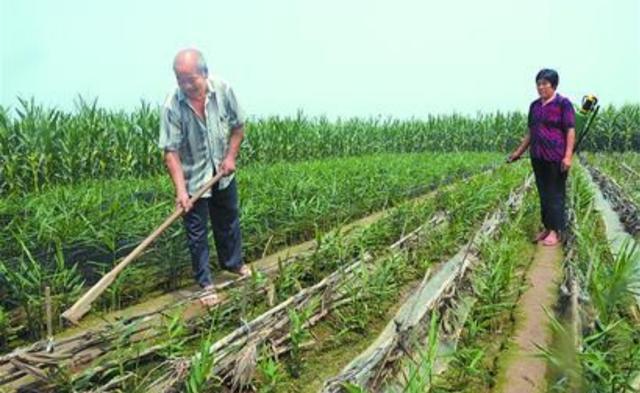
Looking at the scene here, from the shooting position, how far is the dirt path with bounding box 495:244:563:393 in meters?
2.79

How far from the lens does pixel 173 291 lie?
4383 millimetres

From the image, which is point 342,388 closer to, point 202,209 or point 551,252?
point 202,209

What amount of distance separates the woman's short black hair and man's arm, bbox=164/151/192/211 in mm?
3308

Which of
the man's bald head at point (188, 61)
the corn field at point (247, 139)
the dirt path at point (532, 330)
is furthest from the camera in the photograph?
the corn field at point (247, 139)

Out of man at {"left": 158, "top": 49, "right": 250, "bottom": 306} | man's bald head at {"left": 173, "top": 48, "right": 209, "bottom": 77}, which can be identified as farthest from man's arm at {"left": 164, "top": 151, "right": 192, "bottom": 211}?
man's bald head at {"left": 173, "top": 48, "right": 209, "bottom": 77}

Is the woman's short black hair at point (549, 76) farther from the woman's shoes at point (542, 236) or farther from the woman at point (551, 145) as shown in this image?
the woman's shoes at point (542, 236)

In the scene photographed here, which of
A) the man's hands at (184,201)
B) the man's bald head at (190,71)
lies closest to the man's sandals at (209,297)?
the man's hands at (184,201)

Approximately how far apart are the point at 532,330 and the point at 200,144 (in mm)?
2310

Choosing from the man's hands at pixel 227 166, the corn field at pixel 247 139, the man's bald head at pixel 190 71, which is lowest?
the corn field at pixel 247 139

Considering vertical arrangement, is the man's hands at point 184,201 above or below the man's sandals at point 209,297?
above

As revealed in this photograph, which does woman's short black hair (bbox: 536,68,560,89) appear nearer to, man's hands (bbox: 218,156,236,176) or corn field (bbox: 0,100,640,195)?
man's hands (bbox: 218,156,236,176)

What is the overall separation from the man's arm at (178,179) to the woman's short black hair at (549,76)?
3308 millimetres

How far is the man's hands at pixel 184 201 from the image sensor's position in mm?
3557

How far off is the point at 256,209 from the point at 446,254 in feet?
5.55
